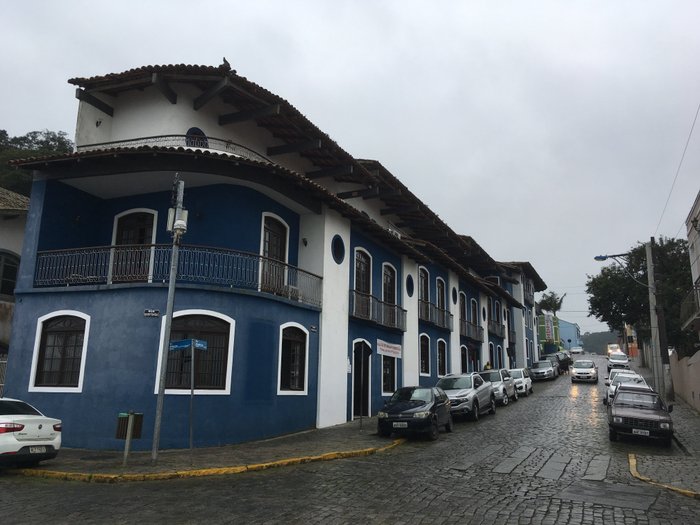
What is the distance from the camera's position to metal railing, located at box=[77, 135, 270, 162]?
51.2 feet

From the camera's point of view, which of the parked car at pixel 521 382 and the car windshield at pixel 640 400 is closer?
the car windshield at pixel 640 400

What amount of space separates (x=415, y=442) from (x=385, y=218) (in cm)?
1346

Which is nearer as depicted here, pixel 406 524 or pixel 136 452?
pixel 406 524

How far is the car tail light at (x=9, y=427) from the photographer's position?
10.1 metres

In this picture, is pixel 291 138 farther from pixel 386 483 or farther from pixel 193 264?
pixel 386 483

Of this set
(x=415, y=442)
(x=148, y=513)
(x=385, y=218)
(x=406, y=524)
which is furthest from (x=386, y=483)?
(x=385, y=218)

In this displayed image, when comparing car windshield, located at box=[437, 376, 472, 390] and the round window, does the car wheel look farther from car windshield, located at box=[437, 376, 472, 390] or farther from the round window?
the round window

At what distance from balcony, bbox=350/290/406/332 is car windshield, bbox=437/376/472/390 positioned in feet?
10.8

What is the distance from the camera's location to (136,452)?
41.1ft

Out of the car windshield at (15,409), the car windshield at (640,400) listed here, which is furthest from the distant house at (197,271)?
the car windshield at (640,400)

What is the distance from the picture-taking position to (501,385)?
24.0 m

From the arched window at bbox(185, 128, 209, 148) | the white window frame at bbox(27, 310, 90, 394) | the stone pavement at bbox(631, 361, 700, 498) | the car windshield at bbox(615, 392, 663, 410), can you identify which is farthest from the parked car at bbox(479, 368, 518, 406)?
the white window frame at bbox(27, 310, 90, 394)

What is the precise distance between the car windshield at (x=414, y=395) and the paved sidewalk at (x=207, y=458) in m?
1.43

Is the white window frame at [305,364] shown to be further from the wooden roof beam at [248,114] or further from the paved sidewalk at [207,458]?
the wooden roof beam at [248,114]
